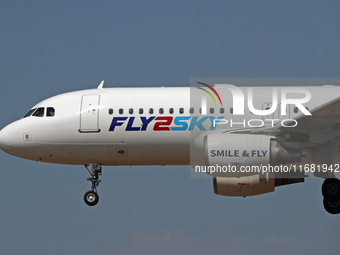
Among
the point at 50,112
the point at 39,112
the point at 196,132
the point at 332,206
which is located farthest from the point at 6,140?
the point at 332,206

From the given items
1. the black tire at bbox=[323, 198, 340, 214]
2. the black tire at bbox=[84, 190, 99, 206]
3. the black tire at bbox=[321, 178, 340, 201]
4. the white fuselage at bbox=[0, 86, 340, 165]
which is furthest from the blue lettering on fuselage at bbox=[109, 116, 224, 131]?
the black tire at bbox=[323, 198, 340, 214]

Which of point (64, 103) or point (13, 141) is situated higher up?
point (64, 103)

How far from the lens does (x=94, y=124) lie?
2502 cm

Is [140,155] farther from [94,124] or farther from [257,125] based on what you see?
[257,125]

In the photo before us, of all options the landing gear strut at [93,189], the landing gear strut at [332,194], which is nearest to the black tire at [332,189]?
the landing gear strut at [332,194]

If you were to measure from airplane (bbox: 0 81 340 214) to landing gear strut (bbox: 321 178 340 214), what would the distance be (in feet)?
0.12

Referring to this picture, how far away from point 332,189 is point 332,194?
188 mm


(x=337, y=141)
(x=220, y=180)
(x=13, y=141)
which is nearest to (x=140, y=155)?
(x=220, y=180)

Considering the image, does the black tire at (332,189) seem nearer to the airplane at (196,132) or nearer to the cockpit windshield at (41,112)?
the airplane at (196,132)

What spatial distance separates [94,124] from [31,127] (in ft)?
8.48

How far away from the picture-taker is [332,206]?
24234mm

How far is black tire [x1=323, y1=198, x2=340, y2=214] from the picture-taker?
2416cm

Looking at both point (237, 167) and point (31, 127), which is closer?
point (237, 167)

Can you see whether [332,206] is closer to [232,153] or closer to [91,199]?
[232,153]
